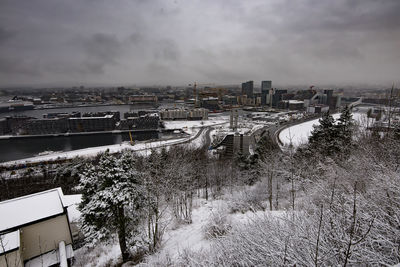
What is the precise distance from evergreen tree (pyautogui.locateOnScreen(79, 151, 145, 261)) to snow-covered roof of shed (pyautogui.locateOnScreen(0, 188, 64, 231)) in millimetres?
1554

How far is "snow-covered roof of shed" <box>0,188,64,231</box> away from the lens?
4996 mm

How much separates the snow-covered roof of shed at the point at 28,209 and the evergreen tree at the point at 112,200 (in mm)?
1554

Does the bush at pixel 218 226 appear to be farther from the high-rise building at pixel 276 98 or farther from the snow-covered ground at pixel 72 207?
the high-rise building at pixel 276 98

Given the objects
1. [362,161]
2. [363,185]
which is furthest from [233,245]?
[362,161]

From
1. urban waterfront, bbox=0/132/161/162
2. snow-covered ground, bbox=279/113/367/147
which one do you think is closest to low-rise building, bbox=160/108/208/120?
urban waterfront, bbox=0/132/161/162

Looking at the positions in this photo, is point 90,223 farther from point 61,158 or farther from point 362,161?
point 61,158

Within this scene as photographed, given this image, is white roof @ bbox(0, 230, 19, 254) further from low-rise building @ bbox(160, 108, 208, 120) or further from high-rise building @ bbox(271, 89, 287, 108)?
high-rise building @ bbox(271, 89, 287, 108)

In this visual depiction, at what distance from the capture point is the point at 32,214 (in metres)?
5.26

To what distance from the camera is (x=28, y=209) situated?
540 cm

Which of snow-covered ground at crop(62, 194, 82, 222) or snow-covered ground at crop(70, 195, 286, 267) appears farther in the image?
snow-covered ground at crop(62, 194, 82, 222)

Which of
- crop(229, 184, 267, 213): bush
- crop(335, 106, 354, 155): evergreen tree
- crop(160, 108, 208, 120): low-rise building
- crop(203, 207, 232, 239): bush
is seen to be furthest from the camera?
crop(160, 108, 208, 120): low-rise building

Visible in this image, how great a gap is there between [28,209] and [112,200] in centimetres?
321

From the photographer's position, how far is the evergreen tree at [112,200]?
4.31m

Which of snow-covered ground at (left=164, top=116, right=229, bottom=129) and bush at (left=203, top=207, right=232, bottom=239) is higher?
bush at (left=203, top=207, right=232, bottom=239)
